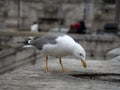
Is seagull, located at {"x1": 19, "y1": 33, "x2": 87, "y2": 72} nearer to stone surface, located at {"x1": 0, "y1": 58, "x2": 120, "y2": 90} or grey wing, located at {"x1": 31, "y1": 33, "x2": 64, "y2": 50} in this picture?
grey wing, located at {"x1": 31, "y1": 33, "x2": 64, "y2": 50}

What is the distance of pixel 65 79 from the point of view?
30.1 feet

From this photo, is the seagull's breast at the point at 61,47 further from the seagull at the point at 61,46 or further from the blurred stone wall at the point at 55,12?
the blurred stone wall at the point at 55,12

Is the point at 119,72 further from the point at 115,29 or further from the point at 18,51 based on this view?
the point at 115,29

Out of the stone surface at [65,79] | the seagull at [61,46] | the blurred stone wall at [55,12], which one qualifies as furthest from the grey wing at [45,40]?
the blurred stone wall at [55,12]

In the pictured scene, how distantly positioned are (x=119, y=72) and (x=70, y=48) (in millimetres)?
1230

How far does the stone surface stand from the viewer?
8.25 meters

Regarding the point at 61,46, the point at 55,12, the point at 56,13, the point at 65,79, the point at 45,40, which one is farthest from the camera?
the point at 56,13

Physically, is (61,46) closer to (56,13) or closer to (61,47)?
(61,47)

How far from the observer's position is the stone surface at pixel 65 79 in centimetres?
825

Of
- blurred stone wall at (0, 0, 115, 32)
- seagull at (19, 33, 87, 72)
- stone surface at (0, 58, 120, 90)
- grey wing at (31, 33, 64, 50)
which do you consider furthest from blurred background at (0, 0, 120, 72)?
seagull at (19, 33, 87, 72)

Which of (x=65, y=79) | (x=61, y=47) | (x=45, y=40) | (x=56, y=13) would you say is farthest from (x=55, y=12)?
(x=65, y=79)

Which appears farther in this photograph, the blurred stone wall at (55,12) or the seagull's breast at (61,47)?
the blurred stone wall at (55,12)

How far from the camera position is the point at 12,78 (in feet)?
29.1

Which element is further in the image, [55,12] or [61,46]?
[55,12]
